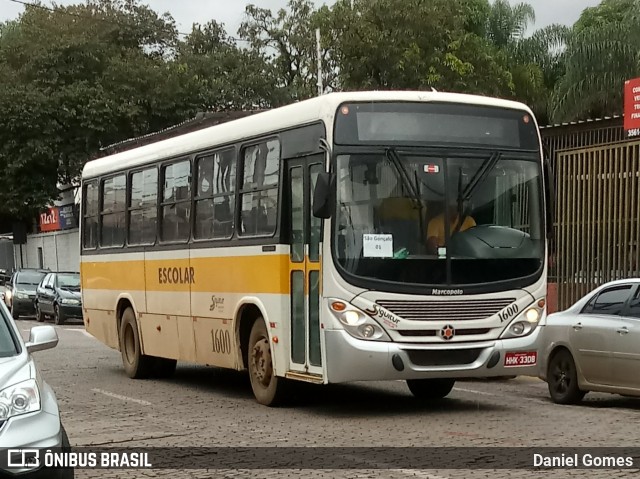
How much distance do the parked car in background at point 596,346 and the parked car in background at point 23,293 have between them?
92.1 feet

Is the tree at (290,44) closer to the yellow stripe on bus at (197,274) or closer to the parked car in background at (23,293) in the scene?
the parked car in background at (23,293)

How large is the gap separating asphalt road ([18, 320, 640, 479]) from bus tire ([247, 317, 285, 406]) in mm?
168

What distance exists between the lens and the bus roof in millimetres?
11984

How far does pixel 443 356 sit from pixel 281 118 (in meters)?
3.16

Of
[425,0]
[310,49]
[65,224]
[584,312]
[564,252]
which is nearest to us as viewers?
[584,312]

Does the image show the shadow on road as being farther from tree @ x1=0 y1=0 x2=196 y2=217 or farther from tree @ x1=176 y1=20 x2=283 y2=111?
tree @ x1=176 y1=20 x2=283 y2=111

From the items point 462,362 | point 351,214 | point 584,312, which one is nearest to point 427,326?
point 462,362

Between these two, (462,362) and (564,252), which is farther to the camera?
(564,252)

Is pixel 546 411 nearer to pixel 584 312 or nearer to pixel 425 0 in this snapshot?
pixel 584 312

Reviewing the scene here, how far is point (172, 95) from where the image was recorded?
49844 millimetres

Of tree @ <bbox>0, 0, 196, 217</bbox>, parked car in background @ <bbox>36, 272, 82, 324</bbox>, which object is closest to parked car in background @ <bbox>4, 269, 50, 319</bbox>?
parked car in background @ <bbox>36, 272, 82, 324</bbox>

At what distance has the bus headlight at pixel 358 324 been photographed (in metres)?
11.5

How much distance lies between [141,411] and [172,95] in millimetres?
38035

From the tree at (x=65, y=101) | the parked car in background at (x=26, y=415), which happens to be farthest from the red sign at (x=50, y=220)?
the parked car in background at (x=26, y=415)
